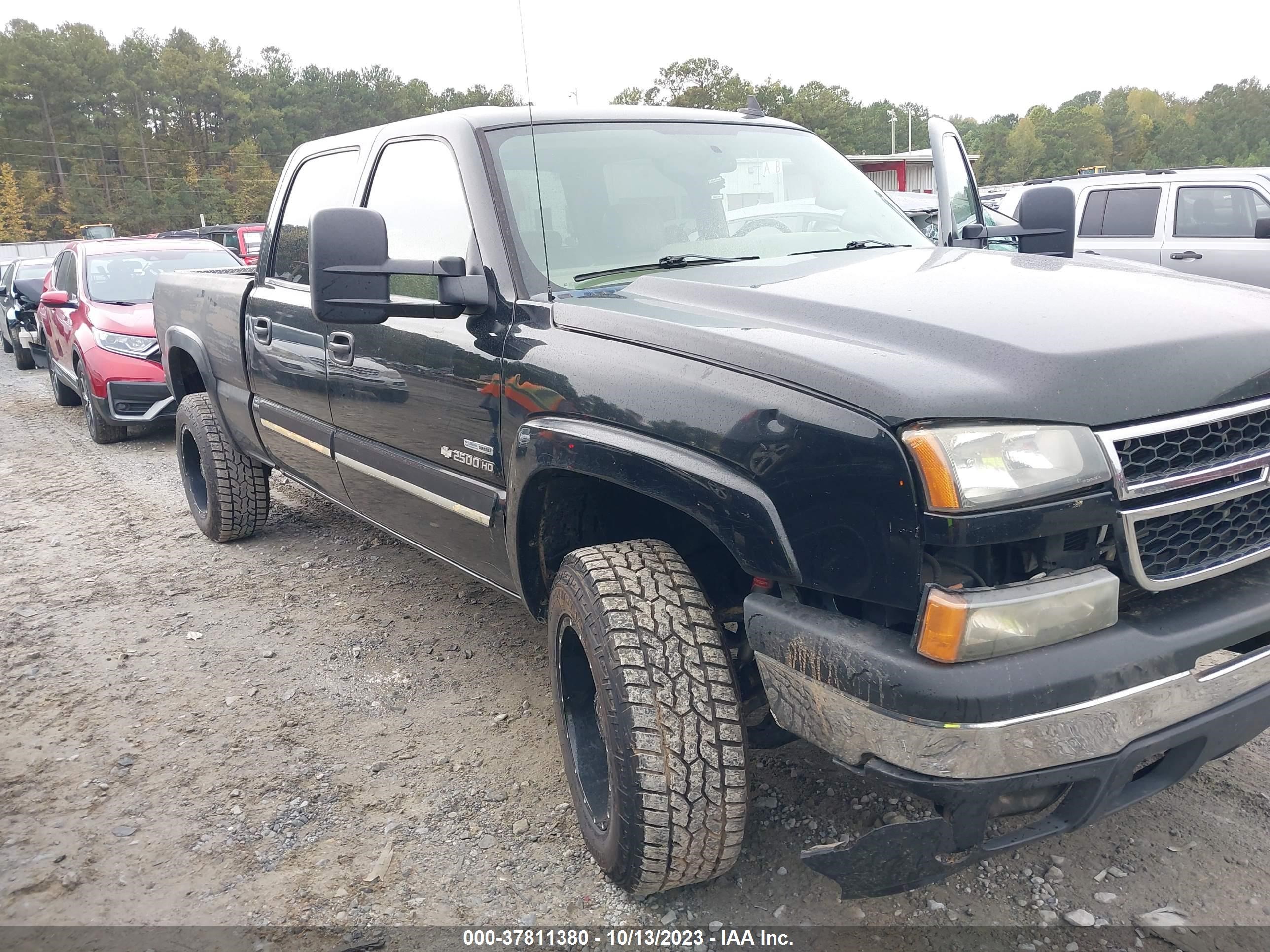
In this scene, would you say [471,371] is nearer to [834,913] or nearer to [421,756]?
[421,756]

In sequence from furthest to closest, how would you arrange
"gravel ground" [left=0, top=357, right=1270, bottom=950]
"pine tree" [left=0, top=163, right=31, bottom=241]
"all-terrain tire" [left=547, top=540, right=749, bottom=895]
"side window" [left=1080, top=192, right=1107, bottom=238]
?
1. "pine tree" [left=0, top=163, right=31, bottom=241]
2. "side window" [left=1080, top=192, right=1107, bottom=238]
3. "gravel ground" [left=0, top=357, right=1270, bottom=950]
4. "all-terrain tire" [left=547, top=540, right=749, bottom=895]

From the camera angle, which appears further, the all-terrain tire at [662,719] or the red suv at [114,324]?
the red suv at [114,324]

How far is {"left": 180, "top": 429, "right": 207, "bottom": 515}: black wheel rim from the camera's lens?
5.37 m

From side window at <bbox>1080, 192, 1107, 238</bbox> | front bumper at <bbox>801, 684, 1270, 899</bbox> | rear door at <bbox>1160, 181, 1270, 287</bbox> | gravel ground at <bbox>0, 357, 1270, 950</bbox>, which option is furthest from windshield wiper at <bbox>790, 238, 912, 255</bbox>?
side window at <bbox>1080, 192, 1107, 238</bbox>

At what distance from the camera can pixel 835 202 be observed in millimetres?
3338

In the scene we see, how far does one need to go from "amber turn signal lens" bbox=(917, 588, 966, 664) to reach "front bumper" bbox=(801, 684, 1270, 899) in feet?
0.74

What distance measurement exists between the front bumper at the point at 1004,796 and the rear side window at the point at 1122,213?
8.31 m

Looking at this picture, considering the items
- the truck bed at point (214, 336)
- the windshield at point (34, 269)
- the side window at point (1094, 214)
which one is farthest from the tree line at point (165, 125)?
the truck bed at point (214, 336)

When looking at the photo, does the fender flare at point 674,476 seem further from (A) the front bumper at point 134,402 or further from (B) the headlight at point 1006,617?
(A) the front bumper at point 134,402

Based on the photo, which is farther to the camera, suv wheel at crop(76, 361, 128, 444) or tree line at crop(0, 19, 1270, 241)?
tree line at crop(0, 19, 1270, 241)

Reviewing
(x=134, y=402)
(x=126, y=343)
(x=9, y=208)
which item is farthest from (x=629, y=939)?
(x=9, y=208)

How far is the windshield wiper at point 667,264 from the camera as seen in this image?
2.75m

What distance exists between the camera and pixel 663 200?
298cm

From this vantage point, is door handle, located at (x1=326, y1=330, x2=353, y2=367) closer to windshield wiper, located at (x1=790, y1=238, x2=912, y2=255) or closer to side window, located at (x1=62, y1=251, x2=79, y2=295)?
windshield wiper, located at (x1=790, y1=238, x2=912, y2=255)
